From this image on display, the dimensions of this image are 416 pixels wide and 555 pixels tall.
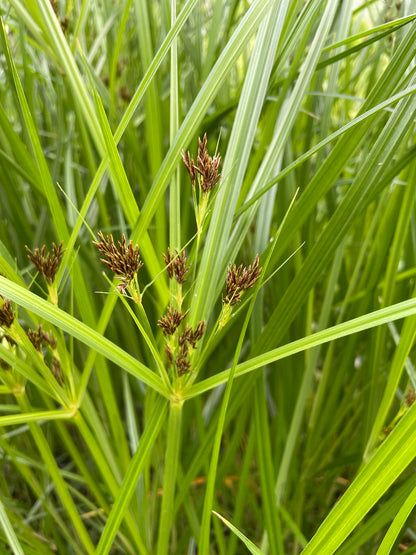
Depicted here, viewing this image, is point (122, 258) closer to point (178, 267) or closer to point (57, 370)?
point (178, 267)

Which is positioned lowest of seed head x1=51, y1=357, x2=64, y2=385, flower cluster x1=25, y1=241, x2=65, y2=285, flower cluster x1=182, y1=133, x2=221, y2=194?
seed head x1=51, y1=357, x2=64, y2=385

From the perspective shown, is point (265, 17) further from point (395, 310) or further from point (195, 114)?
point (395, 310)

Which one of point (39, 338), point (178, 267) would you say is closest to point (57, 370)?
point (39, 338)

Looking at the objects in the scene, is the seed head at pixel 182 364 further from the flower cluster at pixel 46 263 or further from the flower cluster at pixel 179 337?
the flower cluster at pixel 46 263

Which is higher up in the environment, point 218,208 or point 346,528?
point 218,208

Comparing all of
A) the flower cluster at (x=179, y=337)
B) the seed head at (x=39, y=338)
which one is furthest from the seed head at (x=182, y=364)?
the seed head at (x=39, y=338)

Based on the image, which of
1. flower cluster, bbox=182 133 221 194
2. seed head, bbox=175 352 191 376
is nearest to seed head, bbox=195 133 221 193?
flower cluster, bbox=182 133 221 194

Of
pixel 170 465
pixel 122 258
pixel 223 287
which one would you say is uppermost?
pixel 122 258

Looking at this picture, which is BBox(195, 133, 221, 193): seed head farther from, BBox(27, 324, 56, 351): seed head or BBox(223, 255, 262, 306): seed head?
BBox(27, 324, 56, 351): seed head

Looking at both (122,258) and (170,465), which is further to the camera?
(170,465)

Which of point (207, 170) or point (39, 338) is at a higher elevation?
point (207, 170)

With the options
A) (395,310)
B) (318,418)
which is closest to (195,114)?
(395,310)
